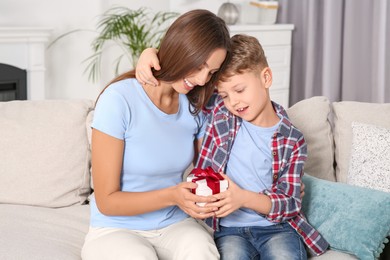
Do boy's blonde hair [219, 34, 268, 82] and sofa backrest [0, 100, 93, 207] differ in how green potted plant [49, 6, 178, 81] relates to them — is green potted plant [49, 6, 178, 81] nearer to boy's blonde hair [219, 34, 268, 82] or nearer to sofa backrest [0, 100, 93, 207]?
sofa backrest [0, 100, 93, 207]

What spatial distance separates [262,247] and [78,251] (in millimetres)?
568

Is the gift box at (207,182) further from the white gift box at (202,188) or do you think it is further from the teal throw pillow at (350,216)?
the teal throw pillow at (350,216)

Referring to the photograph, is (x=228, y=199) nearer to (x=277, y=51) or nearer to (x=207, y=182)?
(x=207, y=182)

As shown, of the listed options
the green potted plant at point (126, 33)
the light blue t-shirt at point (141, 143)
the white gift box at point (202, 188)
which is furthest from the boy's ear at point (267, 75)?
the green potted plant at point (126, 33)

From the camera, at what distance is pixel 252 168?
86.0 inches

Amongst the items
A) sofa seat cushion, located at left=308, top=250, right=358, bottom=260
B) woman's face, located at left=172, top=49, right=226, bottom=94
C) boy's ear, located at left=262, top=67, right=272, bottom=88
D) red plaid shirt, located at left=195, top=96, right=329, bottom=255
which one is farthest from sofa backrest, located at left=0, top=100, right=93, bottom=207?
sofa seat cushion, located at left=308, top=250, right=358, bottom=260

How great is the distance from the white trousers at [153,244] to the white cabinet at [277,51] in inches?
119

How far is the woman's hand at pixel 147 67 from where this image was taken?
79.7 inches

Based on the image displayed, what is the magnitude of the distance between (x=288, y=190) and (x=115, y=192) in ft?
1.73

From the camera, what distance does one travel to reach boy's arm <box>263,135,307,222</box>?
2.11 meters

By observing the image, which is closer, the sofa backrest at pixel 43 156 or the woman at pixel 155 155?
the woman at pixel 155 155


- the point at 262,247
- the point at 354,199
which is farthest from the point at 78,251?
the point at 354,199

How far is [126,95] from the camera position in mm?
2055

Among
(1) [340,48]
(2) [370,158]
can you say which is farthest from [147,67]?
(1) [340,48]
